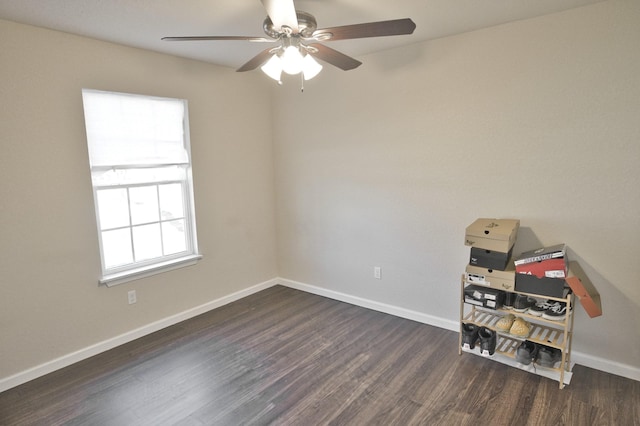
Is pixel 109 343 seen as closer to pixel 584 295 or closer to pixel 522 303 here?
pixel 522 303

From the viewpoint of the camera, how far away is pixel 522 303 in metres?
2.53

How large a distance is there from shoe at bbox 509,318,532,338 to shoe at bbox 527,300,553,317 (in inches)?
4.5

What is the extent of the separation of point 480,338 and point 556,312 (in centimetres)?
56

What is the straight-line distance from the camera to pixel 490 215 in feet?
9.43

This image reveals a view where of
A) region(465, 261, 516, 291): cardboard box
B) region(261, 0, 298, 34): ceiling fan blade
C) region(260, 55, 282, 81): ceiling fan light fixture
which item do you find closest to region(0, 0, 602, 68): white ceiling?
region(260, 55, 282, 81): ceiling fan light fixture

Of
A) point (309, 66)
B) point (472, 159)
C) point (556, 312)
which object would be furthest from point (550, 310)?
point (309, 66)

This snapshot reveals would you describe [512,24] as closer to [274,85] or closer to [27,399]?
[274,85]

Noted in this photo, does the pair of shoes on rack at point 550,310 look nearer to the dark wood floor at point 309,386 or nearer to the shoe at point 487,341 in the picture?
the shoe at point 487,341

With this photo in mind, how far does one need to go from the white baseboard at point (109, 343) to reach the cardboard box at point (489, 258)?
255 centimetres

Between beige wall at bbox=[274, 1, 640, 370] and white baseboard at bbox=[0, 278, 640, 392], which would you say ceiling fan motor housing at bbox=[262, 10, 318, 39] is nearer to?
beige wall at bbox=[274, 1, 640, 370]

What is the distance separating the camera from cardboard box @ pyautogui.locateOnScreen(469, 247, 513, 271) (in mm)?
2502

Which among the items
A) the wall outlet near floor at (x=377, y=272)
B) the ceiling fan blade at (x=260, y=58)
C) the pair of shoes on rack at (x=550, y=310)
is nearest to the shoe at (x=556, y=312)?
the pair of shoes on rack at (x=550, y=310)

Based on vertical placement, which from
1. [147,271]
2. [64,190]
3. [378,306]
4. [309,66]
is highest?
[309,66]

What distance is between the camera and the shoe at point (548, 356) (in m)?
2.43
